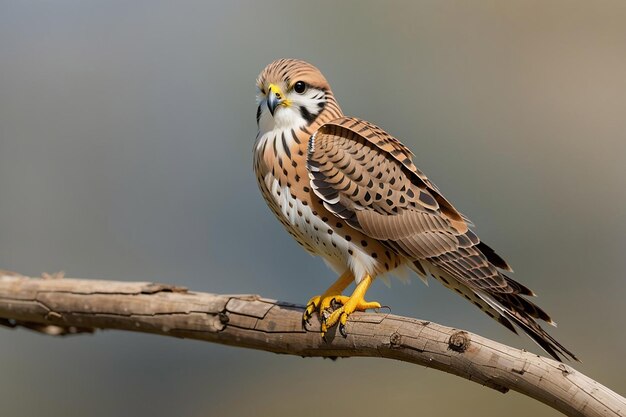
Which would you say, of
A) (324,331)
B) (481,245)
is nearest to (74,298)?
(324,331)

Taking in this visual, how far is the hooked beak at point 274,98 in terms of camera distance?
7.82 feet

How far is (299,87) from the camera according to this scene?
242 centimetres

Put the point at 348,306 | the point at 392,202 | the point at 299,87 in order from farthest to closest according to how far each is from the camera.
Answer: the point at 299,87
the point at 392,202
the point at 348,306

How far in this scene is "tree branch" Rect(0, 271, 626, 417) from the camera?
1772 mm

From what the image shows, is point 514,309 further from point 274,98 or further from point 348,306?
point 274,98

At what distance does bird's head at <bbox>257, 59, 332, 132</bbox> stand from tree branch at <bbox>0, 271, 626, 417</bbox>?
0.58 meters

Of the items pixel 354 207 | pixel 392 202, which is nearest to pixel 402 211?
pixel 392 202

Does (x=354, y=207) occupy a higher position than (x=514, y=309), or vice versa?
(x=354, y=207)

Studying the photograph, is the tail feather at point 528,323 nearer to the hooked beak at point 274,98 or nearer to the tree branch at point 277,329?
the tree branch at point 277,329

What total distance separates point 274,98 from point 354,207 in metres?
0.44

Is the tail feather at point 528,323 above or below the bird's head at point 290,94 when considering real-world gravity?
below

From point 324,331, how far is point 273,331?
0.58ft

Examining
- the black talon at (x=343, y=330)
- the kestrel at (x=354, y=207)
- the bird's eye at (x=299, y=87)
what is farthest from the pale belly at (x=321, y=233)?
the bird's eye at (x=299, y=87)

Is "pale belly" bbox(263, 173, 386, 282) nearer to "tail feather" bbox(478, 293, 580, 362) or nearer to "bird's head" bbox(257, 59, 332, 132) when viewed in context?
"bird's head" bbox(257, 59, 332, 132)
